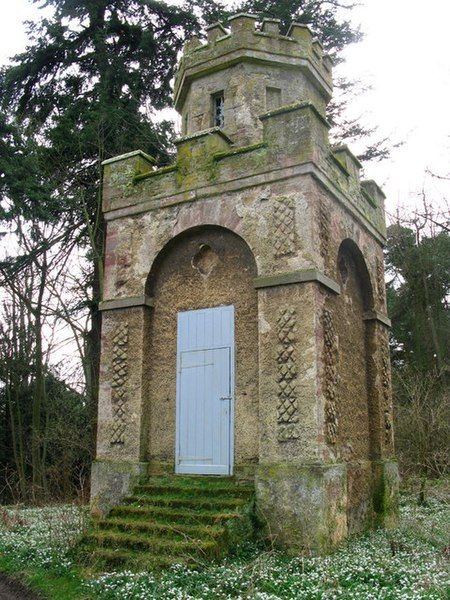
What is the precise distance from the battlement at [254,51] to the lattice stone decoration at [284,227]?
12.2 ft

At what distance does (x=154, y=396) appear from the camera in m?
9.46

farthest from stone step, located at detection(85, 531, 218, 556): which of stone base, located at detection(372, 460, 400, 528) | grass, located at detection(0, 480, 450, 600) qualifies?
stone base, located at detection(372, 460, 400, 528)

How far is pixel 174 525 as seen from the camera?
24.7 ft

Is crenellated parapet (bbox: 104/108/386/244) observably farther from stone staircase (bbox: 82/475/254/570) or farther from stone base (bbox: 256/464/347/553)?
stone staircase (bbox: 82/475/254/570)

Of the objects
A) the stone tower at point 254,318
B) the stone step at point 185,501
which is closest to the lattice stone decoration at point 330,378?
the stone tower at point 254,318

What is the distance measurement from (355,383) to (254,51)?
6.14 metres

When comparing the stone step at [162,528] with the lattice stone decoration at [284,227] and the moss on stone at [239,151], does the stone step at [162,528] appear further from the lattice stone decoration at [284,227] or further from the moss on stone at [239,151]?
the moss on stone at [239,151]

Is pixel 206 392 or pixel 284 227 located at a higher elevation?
pixel 284 227

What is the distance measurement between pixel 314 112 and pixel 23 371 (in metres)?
14.3

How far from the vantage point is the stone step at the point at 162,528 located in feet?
23.7

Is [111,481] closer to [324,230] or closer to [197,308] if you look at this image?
[197,308]

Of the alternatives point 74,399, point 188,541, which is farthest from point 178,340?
point 74,399

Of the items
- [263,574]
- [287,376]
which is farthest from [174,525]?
[287,376]

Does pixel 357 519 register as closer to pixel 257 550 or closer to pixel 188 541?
pixel 257 550
